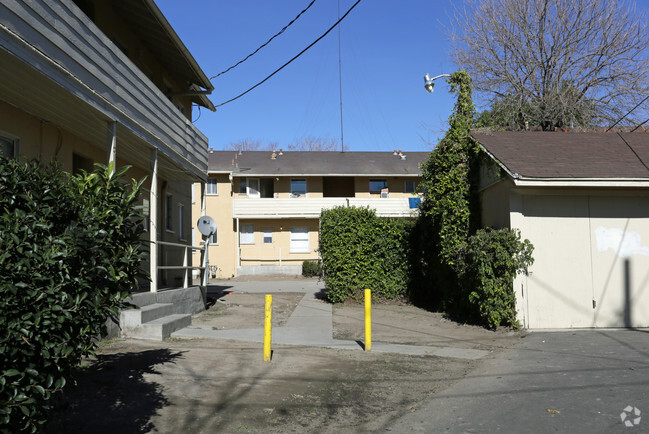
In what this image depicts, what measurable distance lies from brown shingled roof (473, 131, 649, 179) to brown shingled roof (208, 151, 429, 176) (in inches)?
782

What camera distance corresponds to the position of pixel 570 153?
13094mm

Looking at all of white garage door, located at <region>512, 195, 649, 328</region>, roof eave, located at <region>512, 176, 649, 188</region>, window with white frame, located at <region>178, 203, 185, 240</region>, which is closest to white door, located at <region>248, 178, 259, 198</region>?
window with white frame, located at <region>178, 203, 185, 240</region>

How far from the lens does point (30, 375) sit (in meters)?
3.37

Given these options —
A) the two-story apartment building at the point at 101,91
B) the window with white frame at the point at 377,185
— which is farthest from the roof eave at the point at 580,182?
the window with white frame at the point at 377,185

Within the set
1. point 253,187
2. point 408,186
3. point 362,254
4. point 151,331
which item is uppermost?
point 408,186

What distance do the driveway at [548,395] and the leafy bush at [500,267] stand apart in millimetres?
1665

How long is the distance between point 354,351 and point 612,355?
4031 mm

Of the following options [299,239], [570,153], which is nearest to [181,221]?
[570,153]

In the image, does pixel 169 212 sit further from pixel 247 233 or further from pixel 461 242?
pixel 247 233

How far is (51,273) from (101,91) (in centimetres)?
632

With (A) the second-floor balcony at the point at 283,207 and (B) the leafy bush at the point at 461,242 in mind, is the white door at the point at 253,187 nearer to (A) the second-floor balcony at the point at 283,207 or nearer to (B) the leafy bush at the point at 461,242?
(A) the second-floor balcony at the point at 283,207

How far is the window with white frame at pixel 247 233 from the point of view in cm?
3456

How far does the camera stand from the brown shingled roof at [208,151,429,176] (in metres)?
34.8

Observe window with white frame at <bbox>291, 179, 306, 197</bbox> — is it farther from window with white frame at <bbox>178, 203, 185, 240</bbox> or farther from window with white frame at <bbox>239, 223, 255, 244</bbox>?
window with white frame at <bbox>178, 203, 185, 240</bbox>
